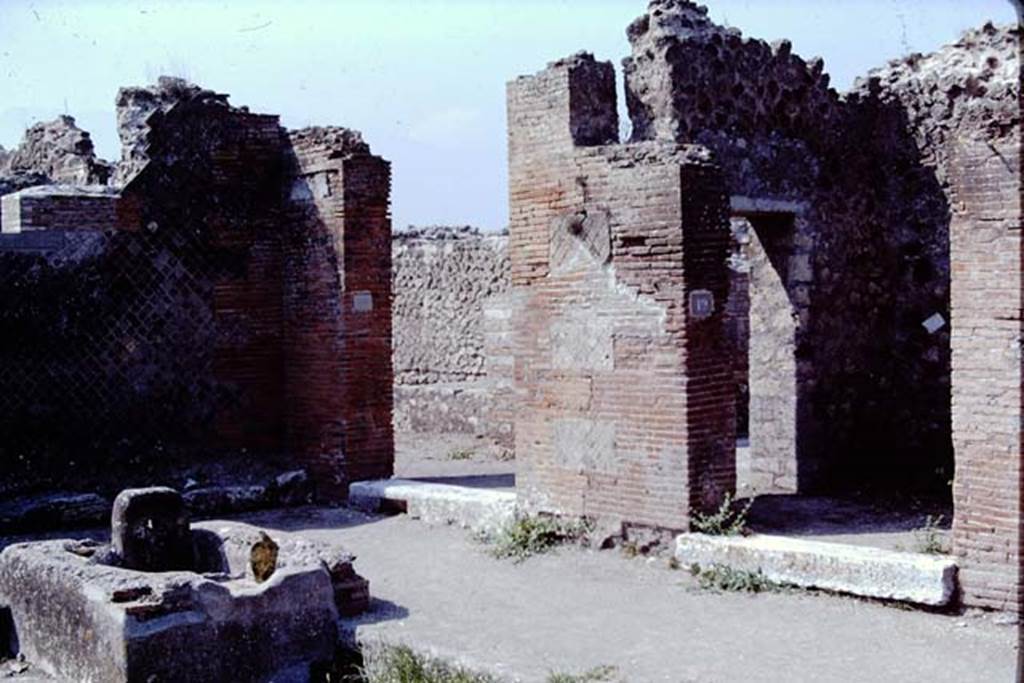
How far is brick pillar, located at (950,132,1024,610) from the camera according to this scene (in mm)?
6215

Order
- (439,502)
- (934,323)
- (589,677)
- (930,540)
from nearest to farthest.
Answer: (589,677), (930,540), (439,502), (934,323)

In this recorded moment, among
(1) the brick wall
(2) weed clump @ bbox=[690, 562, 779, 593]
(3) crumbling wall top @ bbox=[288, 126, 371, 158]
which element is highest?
(3) crumbling wall top @ bbox=[288, 126, 371, 158]

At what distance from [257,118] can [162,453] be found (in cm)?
309

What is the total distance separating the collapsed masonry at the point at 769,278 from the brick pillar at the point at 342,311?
6.97 ft

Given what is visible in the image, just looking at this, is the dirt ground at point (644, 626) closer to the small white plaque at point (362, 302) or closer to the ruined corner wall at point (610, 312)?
the ruined corner wall at point (610, 312)

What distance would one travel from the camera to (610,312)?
8.12m

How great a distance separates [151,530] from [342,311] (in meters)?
3.51

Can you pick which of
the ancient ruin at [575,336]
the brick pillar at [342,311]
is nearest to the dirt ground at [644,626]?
the ancient ruin at [575,336]

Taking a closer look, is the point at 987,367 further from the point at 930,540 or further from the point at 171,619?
the point at 171,619

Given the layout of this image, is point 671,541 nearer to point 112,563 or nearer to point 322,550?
point 322,550

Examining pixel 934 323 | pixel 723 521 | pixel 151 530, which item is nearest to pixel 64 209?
pixel 151 530

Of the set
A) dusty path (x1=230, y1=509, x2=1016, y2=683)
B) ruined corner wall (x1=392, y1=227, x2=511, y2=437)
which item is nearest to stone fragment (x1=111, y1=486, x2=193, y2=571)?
dusty path (x1=230, y1=509, x2=1016, y2=683)

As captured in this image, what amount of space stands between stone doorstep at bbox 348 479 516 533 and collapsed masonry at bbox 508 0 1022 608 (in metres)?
0.35

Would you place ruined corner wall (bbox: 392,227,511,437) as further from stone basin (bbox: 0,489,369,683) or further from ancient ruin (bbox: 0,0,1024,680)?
Answer: stone basin (bbox: 0,489,369,683)
